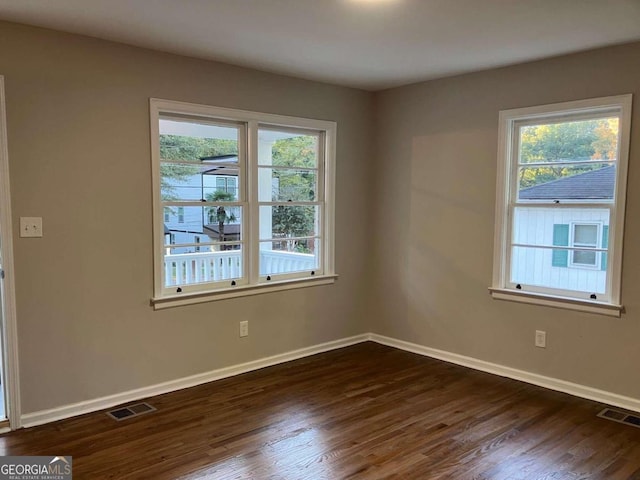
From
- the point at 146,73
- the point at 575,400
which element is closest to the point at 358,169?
the point at 146,73

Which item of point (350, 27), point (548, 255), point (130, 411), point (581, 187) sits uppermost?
point (350, 27)

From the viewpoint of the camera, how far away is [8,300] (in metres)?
2.89

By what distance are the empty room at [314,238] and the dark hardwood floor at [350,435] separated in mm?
19

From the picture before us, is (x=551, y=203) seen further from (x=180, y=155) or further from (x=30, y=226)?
(x=30, y=226)

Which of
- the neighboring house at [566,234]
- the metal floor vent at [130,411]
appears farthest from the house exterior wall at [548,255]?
the metal floor vent at [130,411]

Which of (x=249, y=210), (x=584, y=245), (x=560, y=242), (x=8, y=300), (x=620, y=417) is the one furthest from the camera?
(x=249, y=210)

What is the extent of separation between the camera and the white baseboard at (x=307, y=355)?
314 cm

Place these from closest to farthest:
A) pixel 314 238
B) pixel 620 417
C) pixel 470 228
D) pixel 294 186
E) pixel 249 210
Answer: pixel 620 417, pixel 249 210, pixel 470 228, pixel 294 186, pixel 314 238

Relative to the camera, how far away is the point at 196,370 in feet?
12.2

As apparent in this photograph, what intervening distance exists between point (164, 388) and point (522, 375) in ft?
8.69

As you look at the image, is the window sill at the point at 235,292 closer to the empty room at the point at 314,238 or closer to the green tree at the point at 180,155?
the empty room at the point at 314,238

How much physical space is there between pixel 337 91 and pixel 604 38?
2104 mm

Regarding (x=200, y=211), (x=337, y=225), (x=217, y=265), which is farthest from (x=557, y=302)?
(x=200, y=211)

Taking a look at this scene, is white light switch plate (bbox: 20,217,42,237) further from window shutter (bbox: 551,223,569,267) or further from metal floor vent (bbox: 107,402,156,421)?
window shutter (bbox: 551,223,569,267)
